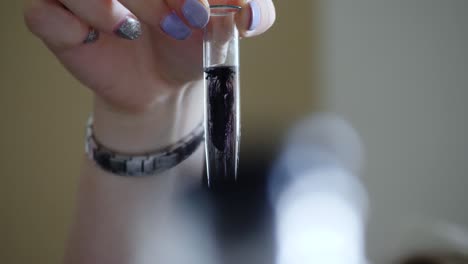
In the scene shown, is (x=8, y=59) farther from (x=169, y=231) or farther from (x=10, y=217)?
(x=169, y=231)

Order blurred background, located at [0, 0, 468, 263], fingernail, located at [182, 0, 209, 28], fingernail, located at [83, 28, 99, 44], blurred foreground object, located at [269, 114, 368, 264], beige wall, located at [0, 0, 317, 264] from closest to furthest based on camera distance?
fingernail, located at [182, 0, 209, 28]
fingernail, located at [83, 28, 99, 44]
blurred foreground object, located at [269, 114, 368, 264]
beige wall, located at [0, 0, 317, 264]
blurred background, located at [0, 0, 468, 263]

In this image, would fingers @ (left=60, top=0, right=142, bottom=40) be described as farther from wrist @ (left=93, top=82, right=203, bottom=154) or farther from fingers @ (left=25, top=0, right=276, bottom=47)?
wrist @ (left=93, top=82, right=203, bottom=154)

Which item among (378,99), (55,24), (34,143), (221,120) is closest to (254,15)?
(221,120)

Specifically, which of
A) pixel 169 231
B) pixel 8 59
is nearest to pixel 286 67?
pixel 8 59

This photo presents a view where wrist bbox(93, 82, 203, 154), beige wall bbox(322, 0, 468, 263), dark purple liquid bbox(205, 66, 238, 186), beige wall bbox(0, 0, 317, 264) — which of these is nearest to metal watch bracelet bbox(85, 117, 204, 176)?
wrist bbox(93, 82, 203, 154)

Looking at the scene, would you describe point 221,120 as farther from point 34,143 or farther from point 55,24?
point 34,143

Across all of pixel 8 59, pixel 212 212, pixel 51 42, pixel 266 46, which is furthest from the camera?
pixel 266 46
